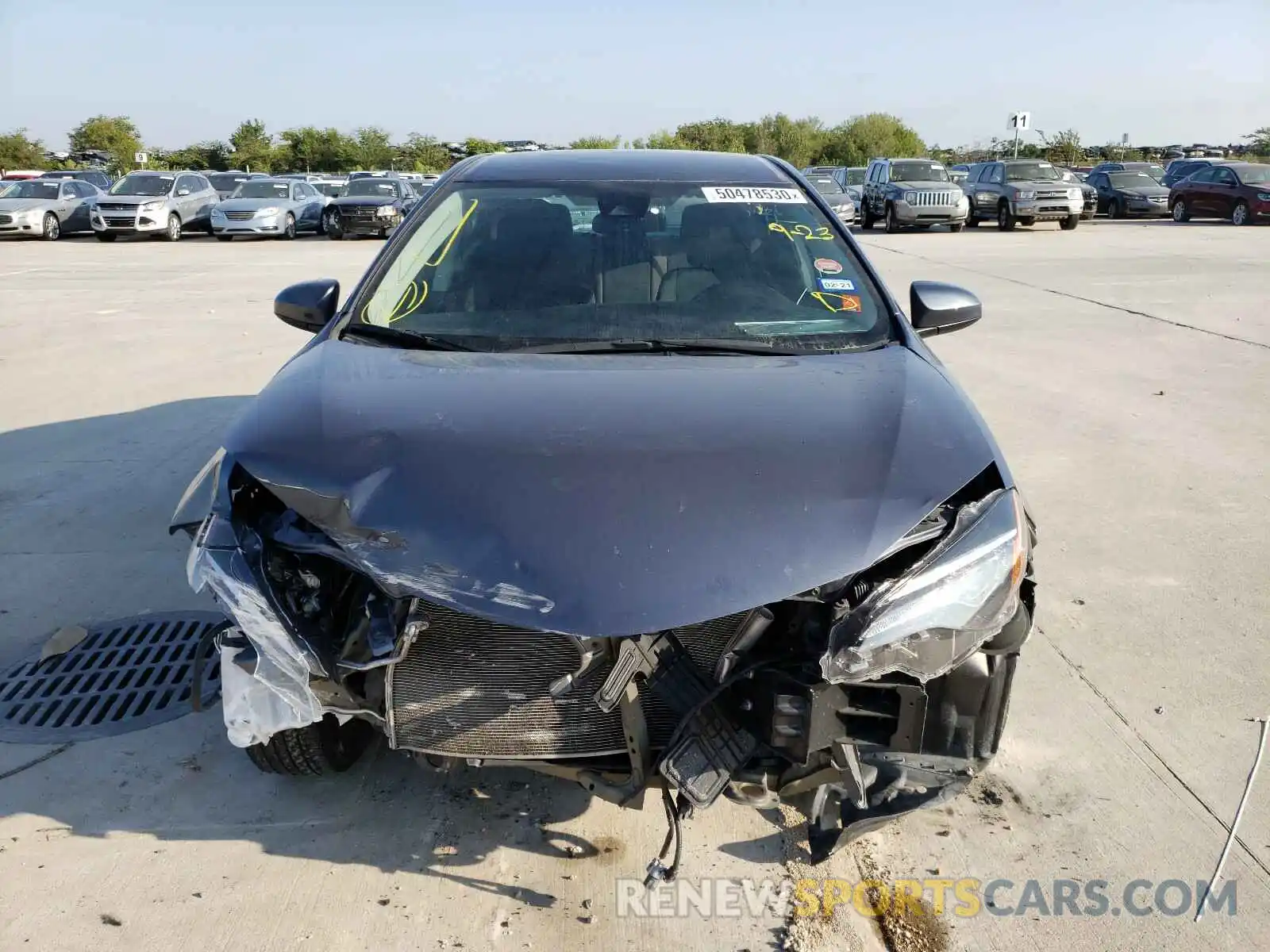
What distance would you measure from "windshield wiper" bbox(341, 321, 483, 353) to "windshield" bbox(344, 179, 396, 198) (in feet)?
73.6

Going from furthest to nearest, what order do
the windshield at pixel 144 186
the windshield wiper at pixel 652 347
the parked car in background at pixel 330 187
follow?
the parked car in background at pixel 330 187, the windshield at pixel 144 186, the windshield wiper at pixel 652 347

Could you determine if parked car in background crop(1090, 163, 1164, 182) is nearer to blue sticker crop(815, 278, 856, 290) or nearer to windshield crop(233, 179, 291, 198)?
windshield crop(233, 179, 291, 198)

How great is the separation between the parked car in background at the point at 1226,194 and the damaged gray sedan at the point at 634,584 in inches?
1047

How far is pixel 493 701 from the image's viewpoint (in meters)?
2.42

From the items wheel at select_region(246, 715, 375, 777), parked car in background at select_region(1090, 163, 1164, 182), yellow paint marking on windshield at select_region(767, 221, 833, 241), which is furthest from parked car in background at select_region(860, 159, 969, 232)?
wheel at select_region(246, 715, 375, 777)

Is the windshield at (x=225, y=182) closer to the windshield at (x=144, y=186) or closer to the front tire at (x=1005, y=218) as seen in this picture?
the windshield at (x=144, y=186)

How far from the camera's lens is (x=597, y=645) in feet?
7.63

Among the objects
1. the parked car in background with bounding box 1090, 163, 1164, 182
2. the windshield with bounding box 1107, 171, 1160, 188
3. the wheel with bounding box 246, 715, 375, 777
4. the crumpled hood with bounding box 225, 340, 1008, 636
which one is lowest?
the wheel with bounding box 246, 715, 375, 777

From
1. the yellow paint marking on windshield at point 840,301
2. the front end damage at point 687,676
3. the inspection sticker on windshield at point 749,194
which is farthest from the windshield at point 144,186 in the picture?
the front end damage at point 687,676

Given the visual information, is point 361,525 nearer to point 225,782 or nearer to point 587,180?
point 225,782

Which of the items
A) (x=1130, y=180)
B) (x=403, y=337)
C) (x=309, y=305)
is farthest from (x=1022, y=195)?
(x=403, y=337)

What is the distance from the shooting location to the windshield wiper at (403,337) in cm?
327

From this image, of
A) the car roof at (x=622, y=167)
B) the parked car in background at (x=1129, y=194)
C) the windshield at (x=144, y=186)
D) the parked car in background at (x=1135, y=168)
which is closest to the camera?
the car roof at (x=622, y=167)

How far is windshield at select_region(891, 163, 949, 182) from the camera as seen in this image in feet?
81.6
